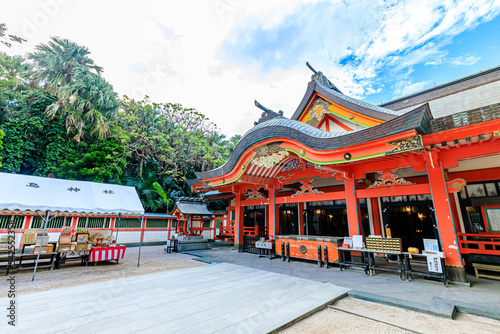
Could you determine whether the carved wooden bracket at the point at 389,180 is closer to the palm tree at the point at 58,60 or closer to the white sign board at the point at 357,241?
the white sign board at the point at 357,241

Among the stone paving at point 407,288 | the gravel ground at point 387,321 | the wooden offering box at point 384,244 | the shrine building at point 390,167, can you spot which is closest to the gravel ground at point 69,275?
the stone paving at point 407,288

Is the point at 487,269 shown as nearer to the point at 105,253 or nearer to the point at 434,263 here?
the point at 434,263

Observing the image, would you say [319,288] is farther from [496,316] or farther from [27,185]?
[27,185]

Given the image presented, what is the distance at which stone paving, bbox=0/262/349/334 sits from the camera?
3.11 m

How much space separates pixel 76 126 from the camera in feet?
45.9

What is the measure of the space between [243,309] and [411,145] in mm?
5131

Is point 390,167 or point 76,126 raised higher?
point 76,126

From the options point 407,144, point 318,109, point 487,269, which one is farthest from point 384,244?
point 318,109

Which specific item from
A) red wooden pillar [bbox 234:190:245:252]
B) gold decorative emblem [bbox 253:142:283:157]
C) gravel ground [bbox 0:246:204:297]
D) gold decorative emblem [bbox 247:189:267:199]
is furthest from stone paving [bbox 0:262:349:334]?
red wooden pillar [bbox 234:190:245:252]

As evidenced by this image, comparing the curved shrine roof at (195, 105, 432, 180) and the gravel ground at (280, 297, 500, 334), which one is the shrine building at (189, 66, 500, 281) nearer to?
the curved shrine roof at (195, 105, 432, 180)

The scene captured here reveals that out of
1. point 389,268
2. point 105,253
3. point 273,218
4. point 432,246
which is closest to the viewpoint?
point 432,246

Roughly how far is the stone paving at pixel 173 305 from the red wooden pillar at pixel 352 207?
273cm

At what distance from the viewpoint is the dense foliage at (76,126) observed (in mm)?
13211

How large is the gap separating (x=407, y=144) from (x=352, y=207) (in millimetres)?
3174
